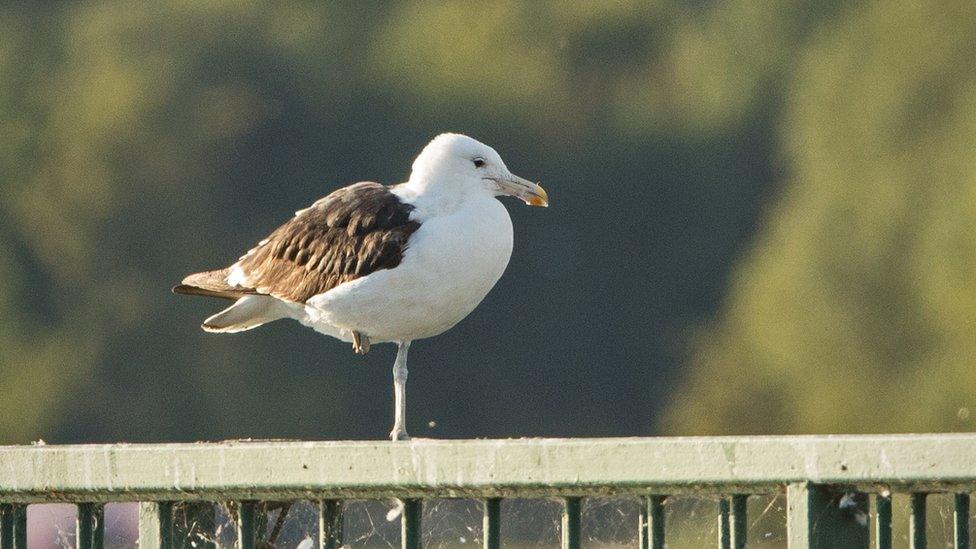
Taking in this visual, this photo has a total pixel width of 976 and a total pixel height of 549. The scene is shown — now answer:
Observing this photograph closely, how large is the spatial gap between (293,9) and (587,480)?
3864 cm

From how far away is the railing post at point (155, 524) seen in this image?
4.77 m

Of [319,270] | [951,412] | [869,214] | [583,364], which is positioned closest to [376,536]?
[319,270]

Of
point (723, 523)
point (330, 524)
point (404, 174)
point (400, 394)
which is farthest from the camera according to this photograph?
point (404, 174)

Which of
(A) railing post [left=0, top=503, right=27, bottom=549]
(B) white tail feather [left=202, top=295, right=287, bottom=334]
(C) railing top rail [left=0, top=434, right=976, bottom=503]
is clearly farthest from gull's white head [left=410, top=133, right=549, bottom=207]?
(A) railing post [left=0, top=503, right=27, bottom=549]

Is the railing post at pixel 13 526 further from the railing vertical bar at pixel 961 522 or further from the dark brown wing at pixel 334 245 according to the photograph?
the dark brown wing at pixel 334 245

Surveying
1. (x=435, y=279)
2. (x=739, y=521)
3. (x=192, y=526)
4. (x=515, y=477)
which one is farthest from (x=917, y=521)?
(x=435, y=279)

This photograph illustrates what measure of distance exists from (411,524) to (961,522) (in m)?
1.15

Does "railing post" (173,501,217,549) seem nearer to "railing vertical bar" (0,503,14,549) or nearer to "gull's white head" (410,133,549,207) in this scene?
"railing vertical bar" (0,503,14,549)

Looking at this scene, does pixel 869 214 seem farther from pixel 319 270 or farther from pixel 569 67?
pixel 319 270

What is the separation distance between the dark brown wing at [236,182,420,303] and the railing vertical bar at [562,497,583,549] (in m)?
2.99

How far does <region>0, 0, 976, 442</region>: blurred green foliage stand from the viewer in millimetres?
36094

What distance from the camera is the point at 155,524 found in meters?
4.79

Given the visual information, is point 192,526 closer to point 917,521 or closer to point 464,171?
point 917,521

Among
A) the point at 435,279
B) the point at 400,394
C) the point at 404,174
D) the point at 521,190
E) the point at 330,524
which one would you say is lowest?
the point at 330,524
